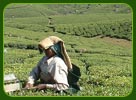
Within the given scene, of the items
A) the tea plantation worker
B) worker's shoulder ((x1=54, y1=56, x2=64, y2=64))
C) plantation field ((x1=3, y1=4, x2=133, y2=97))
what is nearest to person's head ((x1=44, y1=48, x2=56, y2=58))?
the tea plantation worker

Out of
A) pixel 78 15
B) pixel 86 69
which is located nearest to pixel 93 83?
pixel 86 69

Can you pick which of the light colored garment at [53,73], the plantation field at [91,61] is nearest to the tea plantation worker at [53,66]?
the light colored garment at [53,73]

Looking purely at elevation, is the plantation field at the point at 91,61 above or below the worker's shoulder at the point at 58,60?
below

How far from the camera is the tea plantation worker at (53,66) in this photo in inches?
376

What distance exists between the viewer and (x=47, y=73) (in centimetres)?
970

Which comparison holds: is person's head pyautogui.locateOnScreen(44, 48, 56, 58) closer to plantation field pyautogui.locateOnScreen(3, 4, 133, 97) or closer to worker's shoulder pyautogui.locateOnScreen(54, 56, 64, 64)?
worker's shoulder pyautogui.locateOnScreen(54, 56, 64, 64)

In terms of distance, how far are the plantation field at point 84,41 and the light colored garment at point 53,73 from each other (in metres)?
0.22

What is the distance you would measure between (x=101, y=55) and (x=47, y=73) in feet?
6.66

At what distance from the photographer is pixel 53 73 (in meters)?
9.59

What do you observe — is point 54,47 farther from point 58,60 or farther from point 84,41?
point 84,41

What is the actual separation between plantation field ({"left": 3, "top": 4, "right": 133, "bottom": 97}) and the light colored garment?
220 mm

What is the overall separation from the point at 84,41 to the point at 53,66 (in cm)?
205

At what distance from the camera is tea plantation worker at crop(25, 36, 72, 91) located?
31.4 ft

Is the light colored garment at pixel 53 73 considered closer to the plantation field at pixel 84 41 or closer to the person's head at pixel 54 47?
the person's head at pixel 54 47
